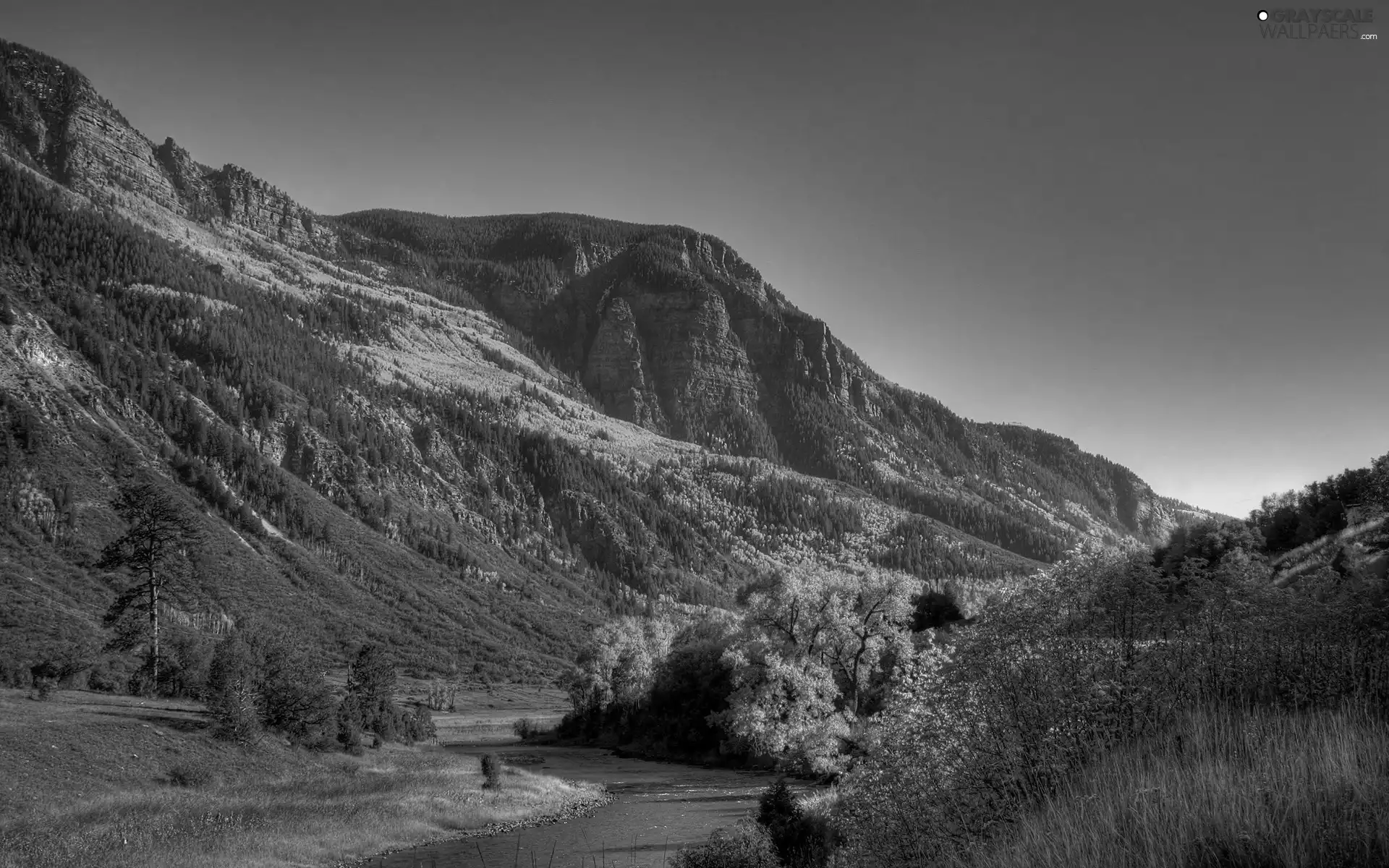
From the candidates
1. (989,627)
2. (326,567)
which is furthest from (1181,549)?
(326,567)

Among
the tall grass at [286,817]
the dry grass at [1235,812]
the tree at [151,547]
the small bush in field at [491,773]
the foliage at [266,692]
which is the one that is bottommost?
the small bush in field at [491,773]

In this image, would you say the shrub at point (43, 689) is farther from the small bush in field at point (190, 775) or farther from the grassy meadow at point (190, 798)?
the small bush in field at point (190, 775)

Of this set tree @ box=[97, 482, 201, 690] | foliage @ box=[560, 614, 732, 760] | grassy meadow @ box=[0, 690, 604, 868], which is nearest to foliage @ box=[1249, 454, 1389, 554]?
foliage @ box=[560, 614, 732, 760]

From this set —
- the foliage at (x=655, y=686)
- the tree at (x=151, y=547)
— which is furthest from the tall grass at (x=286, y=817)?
the foliage at (x=655, y=686)

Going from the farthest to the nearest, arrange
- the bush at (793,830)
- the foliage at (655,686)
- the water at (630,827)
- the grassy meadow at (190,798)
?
1. the foliage at (655,686)
2. the water at (630,827)
3. the grassy meadow at (190,798)
4. the bush at (793,830)

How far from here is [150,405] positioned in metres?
199

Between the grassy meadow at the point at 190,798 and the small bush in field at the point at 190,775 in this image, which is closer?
the grassy meadow at the point at 190,798

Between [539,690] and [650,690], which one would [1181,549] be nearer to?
[650,690]

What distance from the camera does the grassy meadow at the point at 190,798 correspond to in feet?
93.9

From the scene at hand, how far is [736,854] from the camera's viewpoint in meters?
27.7

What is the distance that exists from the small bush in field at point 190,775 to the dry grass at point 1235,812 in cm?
4232

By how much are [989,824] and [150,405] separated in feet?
772

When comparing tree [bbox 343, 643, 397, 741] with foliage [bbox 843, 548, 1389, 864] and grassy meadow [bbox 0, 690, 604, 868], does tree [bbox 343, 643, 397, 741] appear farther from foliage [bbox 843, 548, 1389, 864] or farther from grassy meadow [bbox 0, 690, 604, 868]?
foliage [bbox 843, 548, 1389, 864]

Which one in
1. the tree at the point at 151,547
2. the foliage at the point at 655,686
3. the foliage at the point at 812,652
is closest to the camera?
the foliage at the point at 812,652
